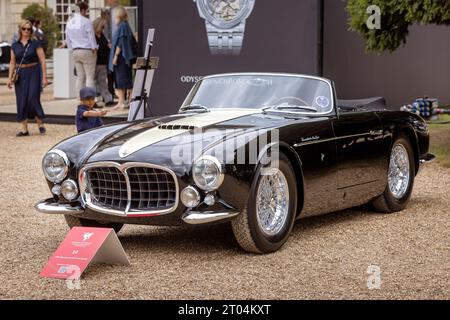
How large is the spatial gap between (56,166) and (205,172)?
122 cm

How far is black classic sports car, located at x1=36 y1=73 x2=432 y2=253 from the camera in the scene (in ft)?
21.5

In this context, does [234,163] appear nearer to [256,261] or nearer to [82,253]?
[256,261]

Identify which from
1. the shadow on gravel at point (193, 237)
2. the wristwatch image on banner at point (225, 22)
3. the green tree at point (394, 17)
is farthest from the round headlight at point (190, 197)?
the wristwatch image on banner at point (225, 22)

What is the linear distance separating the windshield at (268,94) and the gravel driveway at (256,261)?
981 mm

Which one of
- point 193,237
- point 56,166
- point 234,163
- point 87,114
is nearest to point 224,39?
point 87,114

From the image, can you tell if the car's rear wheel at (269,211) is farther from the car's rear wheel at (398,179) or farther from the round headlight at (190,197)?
the car's rear wheel at (398,179)

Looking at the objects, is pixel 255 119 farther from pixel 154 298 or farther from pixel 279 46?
pixel 279 46

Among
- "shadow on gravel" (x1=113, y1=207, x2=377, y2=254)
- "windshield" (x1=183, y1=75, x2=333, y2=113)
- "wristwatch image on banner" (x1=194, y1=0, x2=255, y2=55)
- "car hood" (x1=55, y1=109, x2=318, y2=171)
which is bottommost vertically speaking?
"shadow on gravel" (x1=113, y1=207, x2=377, y2=254)

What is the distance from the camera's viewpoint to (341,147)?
25.1 ft

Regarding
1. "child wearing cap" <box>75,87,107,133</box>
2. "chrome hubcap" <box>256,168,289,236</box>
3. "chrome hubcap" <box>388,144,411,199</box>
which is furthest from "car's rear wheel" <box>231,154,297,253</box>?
"child wearing cap" <box>75,87,107,133</box>

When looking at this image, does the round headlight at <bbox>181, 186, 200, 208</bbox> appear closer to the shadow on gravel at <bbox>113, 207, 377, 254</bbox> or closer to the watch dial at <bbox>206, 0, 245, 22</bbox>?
the shadow on gravel at <bbox>113, 207, 377, 254</bbox>

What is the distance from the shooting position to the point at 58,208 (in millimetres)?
7012

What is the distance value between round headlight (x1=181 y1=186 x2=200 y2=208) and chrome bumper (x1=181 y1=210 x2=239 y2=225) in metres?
0.07
